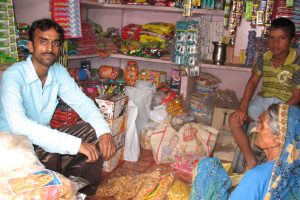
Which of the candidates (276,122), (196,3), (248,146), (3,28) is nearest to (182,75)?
(196,3)

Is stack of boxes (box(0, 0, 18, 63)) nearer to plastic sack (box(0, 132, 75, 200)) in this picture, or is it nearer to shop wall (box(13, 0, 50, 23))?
shop wall (box(13, 0, 50, 23))

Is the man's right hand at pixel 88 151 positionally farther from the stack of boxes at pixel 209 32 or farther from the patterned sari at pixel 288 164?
the stack of boxes at pixel 209 32

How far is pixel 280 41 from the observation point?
2793 mm

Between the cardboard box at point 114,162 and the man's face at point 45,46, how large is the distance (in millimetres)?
1195

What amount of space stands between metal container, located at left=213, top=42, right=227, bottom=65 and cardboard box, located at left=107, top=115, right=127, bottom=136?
120 centimetres

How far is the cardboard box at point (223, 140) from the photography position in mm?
3363

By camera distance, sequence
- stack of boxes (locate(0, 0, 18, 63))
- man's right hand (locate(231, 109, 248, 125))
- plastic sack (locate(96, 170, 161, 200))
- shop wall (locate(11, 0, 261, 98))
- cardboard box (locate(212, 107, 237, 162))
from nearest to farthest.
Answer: plastic sack (locate(96, 170, 161, 200)) < stack of boxes (locate(0, 0, 18, 63)) < man's right hand (locate(231, 109, 248, 125)) < cardboard box (locate(212, 107, 237, 162)) < shop wall (locate(11, 0, 261, 98))

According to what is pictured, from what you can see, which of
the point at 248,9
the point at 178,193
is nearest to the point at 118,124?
the point at 178,193

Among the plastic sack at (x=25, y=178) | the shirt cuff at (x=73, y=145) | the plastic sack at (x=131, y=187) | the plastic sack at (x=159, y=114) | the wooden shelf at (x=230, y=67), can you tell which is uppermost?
the wooden shelf at (x=230, y=67)

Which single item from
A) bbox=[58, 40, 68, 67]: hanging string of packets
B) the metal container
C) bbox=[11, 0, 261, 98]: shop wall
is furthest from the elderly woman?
bbox=[11, 0, 261, 98]: shop wall

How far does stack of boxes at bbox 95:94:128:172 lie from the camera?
2924 millimetres

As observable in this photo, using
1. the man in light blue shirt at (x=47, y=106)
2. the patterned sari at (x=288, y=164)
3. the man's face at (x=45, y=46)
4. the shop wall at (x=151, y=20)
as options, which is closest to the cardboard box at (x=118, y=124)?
the man in light blue shirt at (x=47, y=106)

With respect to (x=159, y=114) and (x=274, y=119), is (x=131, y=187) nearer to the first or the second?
(x=274, y=119)

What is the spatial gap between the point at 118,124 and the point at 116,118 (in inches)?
3.3
